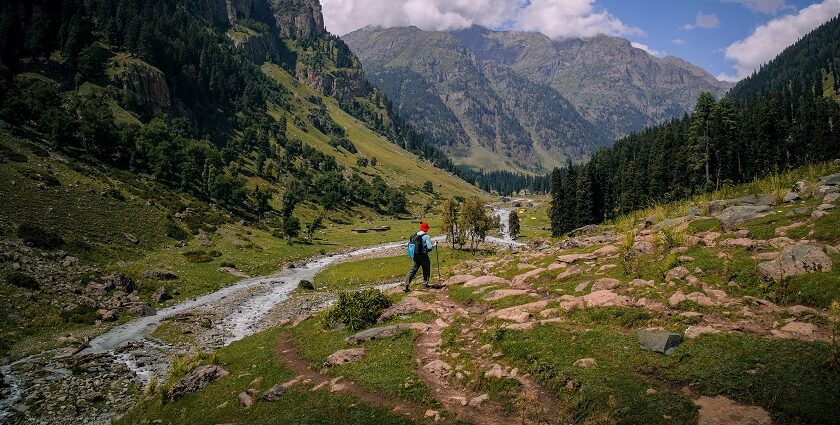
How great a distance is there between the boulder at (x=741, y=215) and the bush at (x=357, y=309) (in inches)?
764

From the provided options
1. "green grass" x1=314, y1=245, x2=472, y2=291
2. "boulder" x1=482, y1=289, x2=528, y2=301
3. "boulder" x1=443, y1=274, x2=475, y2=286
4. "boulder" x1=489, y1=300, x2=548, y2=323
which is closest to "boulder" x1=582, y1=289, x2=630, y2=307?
"boulder" x1=489, y1=300, x2=548, y2=323

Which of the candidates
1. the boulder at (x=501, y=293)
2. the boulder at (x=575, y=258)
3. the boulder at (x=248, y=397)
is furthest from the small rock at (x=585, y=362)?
the boulder at (x=575, y=258)

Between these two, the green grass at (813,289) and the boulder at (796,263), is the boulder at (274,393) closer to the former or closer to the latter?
the green grass at (813,289)

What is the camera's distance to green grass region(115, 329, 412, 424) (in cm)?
1428

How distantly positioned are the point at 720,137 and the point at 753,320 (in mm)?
92028

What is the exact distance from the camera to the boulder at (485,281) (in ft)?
89.0

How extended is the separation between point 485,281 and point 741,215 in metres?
14.7

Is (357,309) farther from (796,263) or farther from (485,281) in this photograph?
(796,263)

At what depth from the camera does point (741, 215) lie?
23766mm

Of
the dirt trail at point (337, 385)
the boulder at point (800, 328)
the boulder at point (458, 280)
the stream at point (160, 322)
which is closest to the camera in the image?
the boulder at point (800, 328)

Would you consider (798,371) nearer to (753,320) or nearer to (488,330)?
(753,320)

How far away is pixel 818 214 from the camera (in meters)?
19.5

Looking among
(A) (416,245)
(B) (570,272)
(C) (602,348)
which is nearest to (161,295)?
(A) (416,245)

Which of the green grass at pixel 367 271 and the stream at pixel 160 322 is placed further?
the green grass at pixel 367 271
